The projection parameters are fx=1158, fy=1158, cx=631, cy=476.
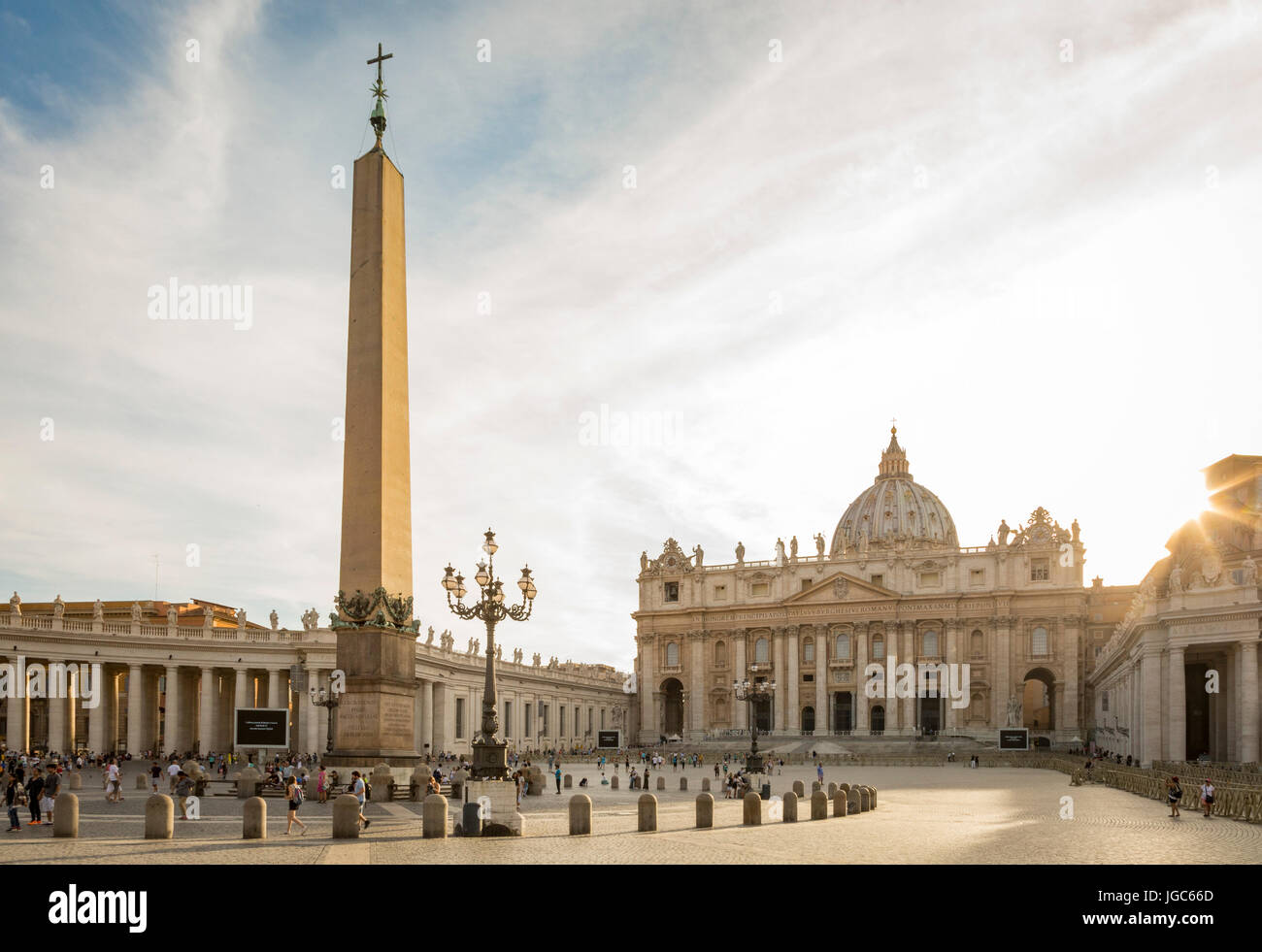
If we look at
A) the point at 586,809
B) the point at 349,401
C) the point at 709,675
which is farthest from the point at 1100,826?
the point at 709,675

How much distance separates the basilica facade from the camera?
102 metres

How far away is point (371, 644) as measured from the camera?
24875 mm

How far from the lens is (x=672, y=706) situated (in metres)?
122

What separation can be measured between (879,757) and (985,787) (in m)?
30.5

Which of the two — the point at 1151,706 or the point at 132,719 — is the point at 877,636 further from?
the point at 132,719

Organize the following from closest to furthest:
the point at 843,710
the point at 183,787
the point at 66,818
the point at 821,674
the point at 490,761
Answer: the point at 66,818
the point at 490,761
the point at 183,787
the point at 821,674
the point at 843,710

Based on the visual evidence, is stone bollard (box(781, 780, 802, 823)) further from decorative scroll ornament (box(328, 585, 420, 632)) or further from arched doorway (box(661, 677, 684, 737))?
arched doorway (box(661, 677, 684, 737))

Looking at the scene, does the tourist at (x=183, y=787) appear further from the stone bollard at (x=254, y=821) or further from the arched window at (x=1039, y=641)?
the arched window at (x=1039, y=641)

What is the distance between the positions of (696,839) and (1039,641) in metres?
89.5

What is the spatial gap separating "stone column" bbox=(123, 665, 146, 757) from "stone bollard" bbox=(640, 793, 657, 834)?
45199mm

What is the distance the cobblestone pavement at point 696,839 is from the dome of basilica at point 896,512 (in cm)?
11103

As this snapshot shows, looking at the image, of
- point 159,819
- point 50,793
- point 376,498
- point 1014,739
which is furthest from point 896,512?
point 159,819
